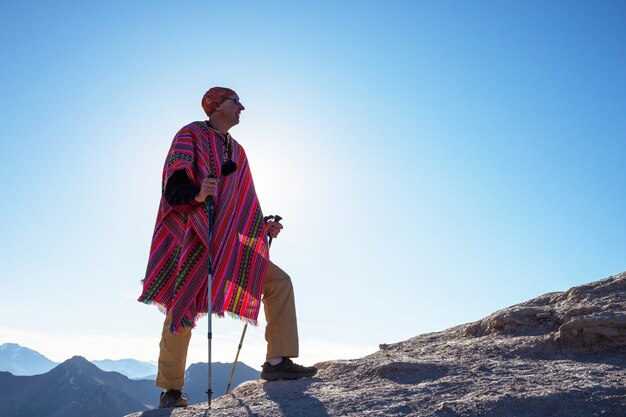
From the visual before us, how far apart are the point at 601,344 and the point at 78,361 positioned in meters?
92.1

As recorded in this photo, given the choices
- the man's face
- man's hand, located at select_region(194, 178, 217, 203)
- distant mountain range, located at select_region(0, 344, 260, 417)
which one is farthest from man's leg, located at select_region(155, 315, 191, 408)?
distant mountain range, located at select_region(0, 344, 260, 417)

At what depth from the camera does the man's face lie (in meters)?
4.74

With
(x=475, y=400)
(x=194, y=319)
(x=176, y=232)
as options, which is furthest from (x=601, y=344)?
(x=176, y=232)

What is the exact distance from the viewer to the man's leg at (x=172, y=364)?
406cm

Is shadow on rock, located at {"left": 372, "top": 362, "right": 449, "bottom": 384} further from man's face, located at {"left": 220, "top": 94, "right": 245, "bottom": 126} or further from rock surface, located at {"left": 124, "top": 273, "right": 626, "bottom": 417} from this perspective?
man's face, located at {"left": 220, "top": 94, "right": 245, "bottom": 126}

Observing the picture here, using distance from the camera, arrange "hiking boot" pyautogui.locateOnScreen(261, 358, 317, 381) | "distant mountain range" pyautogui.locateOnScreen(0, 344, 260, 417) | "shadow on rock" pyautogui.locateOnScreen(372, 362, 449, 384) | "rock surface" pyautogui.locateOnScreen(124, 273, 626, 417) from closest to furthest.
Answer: "rock surface" pyautogui.locateOnScreen(124, 273, 626, 417) → "shadow on rock" pyautogui.locateOnScreen(372, 362, 449, 384) → "hiking boot" pyautogui.locateOnScreen(261, 358, 317, 381) → "distant mountain range" pyautogui.locateOnScreen(0, 344, 260, 417)

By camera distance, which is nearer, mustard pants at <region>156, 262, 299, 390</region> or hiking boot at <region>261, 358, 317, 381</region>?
mustard pants at <region>156, 262, 299, 390</region>

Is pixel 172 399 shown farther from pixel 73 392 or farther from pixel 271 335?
pixel 73 392

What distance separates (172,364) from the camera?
4.07 meters

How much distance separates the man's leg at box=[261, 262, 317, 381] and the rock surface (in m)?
0.16

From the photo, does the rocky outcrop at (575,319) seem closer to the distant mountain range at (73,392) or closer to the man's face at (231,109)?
the man's face at (231,109)

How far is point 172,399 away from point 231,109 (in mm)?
2505

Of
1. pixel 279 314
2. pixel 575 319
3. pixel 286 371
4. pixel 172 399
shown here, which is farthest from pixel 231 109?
pixel 575 319

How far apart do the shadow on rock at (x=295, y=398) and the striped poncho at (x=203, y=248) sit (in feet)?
2.16
